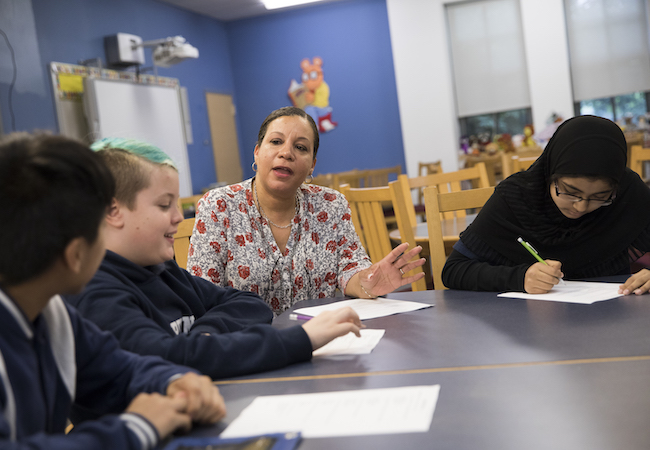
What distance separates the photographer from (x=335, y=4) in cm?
770

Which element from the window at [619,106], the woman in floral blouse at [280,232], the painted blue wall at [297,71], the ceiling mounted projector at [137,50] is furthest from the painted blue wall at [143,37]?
the window at [619,106]

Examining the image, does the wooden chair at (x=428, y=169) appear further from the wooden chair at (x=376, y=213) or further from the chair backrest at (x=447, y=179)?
the wooden chair at (x=376, y=213)

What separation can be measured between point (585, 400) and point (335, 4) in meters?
7.59

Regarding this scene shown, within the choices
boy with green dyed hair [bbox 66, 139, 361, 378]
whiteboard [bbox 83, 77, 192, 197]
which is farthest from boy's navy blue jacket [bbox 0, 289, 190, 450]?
whiteboard [bbox 83, 77, 192, 197]

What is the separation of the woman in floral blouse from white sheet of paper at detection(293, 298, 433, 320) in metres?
0.17

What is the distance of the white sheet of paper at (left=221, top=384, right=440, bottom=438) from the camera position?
2.48 feet

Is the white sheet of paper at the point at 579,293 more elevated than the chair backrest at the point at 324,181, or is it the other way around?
the chair backrest at the point at 324,181

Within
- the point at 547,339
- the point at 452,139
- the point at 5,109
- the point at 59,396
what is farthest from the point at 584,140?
the point at 452,139

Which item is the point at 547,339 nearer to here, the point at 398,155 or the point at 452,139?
the point at 452,139

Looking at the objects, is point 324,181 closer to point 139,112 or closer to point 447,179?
point 447,179

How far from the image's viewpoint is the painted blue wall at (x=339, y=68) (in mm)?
7676

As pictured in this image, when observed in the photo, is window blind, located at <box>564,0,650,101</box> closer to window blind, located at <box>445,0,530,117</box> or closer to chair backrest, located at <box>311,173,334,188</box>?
window blind, located at <box>445,0,530,117</box>

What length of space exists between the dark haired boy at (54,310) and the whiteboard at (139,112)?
424 cm

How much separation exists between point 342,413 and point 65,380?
384mm
